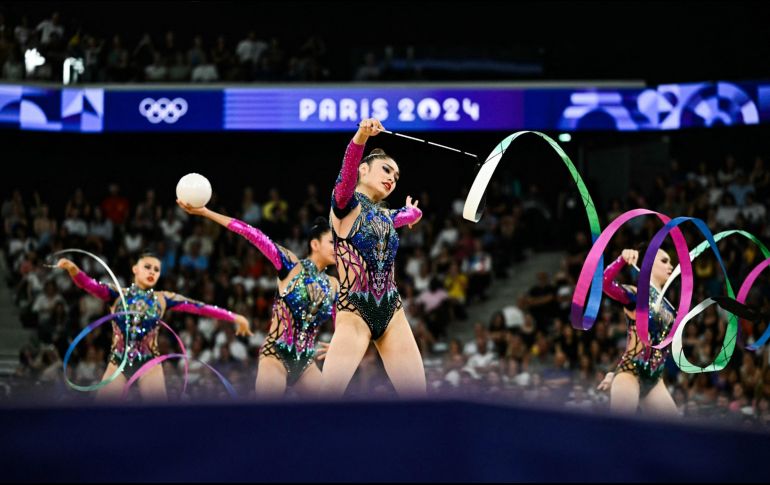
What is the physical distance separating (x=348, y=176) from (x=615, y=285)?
8.74 ft

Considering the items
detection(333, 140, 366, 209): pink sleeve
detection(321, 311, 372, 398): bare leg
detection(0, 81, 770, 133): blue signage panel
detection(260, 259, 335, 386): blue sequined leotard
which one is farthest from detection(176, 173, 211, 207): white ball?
detection(0, 81, 770, 133): blue signage panel

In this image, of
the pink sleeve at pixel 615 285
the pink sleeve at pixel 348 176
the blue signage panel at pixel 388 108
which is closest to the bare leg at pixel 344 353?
the pink sleeve at pixel 348 176

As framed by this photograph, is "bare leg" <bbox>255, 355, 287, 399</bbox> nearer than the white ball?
No

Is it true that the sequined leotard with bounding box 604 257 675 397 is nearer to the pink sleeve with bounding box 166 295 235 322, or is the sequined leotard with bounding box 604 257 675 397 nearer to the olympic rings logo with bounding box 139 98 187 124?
the pink sleeve with bounding box 166 295 235 322

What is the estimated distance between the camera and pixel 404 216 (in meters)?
7.02

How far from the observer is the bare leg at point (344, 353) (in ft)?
20.4

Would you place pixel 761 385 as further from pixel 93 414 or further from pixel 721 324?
pixel 93 414

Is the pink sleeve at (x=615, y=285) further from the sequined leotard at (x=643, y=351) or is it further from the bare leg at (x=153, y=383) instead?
the bare leg at (x=153, y=383)

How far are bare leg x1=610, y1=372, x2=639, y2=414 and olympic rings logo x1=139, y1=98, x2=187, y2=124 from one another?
38.3 feet

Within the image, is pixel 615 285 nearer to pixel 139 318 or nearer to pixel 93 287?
pixel 139 318

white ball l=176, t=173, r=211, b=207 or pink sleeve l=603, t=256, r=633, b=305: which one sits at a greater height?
white ball l=176, t=173, r=211, b=207

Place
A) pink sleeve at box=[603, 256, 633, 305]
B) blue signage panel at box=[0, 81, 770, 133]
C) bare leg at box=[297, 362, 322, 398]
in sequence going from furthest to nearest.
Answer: blue signage panel at box=[0, 81, 770, 133] → bare leg at box=[297, 362, 322, 398] → pink sleeve at box=[603, 256, 633, 305]

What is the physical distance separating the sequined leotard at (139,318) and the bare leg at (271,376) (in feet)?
3.33

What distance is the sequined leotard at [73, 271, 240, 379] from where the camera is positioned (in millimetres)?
8828
